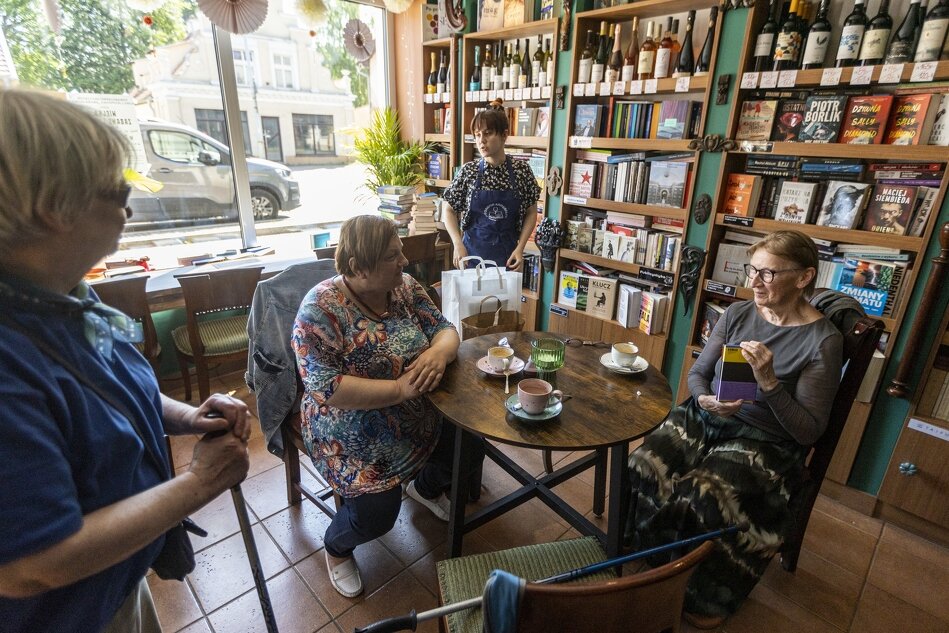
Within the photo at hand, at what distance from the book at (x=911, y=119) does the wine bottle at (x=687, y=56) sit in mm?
909

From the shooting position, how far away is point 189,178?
3.41 meters

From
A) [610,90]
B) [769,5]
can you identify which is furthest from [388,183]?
[769,5]

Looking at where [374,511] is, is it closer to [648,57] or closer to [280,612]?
[280,612]

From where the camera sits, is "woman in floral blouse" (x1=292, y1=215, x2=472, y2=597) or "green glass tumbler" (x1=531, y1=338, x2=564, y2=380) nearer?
"woman in floral blouse" (x1=292, y1=215, x2=472, y2=597)

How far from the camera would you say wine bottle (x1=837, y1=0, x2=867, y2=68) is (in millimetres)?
1970

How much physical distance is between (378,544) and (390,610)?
32cm

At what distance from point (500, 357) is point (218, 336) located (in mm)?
1984

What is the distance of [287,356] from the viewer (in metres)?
1.80

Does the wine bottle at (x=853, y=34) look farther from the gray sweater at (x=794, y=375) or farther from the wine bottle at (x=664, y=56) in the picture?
the gray sweater at (x=794, y=375)

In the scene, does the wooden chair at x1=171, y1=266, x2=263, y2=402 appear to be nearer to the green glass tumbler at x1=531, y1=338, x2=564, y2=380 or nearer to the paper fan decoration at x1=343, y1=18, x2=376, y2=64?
the green glass tumbler at x1=531, y1=338, x2=564, y2=380

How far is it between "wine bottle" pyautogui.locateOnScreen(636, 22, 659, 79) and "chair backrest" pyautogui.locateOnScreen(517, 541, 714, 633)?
2.58m

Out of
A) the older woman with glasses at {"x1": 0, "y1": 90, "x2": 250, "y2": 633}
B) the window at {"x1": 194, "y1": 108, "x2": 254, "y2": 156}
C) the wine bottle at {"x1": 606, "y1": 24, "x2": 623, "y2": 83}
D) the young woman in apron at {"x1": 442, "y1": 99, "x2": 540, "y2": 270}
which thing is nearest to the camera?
the older woman with glasses at {"x1": 0, "y1": 90, "x2": 250, "y2": 633}

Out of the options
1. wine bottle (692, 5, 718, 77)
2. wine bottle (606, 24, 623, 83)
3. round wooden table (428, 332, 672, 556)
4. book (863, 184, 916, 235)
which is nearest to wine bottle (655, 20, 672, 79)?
wine bottle (692, 5, 718, 77)

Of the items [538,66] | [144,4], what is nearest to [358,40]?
[144,4]
